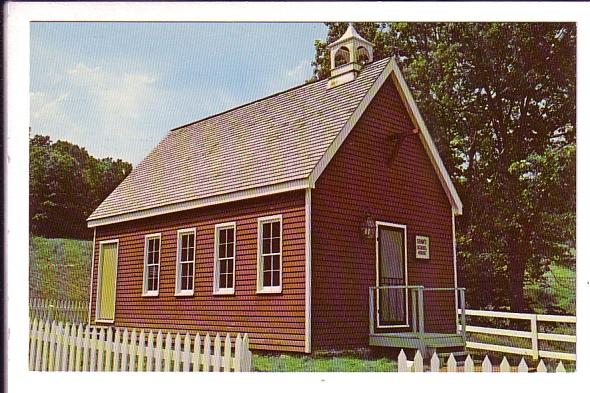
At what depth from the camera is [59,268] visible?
287 inches

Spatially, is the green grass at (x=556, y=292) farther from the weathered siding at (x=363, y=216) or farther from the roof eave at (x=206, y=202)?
the roof eave at (x=206, y=202)

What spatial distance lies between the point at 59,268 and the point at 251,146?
7.73 feet

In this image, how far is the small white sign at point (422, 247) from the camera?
8109mm

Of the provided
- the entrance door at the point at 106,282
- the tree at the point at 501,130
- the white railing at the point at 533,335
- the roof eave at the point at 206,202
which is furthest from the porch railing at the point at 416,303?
the entrance door at the point at 106,282

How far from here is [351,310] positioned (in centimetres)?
768

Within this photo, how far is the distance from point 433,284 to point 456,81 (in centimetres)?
209

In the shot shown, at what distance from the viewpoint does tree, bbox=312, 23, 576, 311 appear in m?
6.89

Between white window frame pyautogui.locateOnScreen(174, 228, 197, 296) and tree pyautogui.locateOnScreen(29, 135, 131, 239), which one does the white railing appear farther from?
tree pyautogui.locateOnScreen(29, 135, 131, 239)

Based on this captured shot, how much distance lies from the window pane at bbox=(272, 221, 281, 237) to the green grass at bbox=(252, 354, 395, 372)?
1311 mm

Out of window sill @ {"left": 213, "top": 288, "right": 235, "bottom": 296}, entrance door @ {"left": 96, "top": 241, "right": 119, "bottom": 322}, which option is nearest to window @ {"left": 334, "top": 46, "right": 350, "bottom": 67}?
window sill @ {"left": 213, "top": 288, "right": 235, "bottom": 296}
